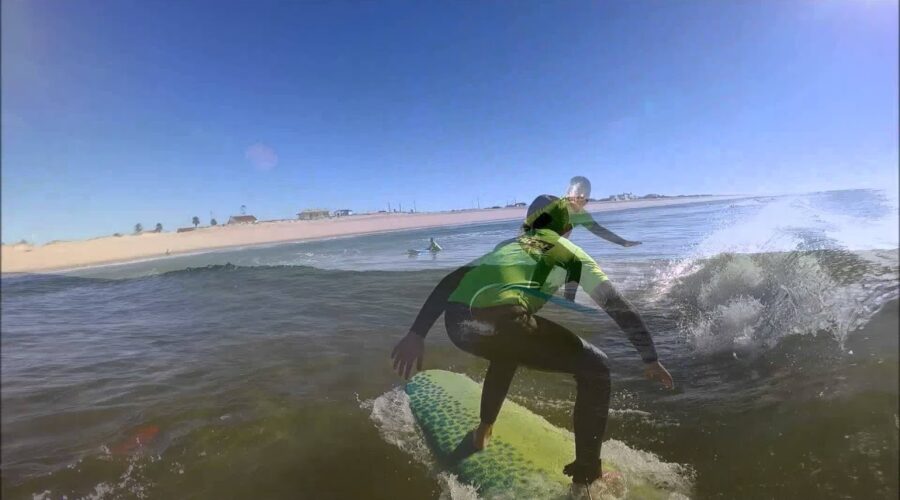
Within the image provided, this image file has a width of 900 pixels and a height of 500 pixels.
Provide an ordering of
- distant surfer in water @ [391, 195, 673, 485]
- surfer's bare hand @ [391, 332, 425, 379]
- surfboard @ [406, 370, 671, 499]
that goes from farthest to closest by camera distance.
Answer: surfboard @ [406, 370, 671, 499] → surfer's bare hand @ [391, 332, 425, 379] → distant surfer in water @ [391, 195, 673, 485]

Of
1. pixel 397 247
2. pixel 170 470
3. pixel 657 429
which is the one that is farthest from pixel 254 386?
pixel 397 247

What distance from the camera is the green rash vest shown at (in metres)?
2.30

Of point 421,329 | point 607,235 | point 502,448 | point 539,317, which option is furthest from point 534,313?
point 502,448

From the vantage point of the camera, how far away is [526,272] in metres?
2.38

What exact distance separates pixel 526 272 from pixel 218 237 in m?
4.10

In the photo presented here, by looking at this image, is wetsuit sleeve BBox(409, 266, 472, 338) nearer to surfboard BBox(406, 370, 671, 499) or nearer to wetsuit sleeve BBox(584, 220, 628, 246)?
wetsuit sleeve BBox(584, 220, 628, 246)

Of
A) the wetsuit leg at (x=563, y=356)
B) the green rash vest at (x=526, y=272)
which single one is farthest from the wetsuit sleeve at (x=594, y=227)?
the wetsuit leg at (x=563, y=356)

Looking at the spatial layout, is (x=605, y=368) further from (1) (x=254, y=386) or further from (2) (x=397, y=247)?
(2) (x=397, y=247)

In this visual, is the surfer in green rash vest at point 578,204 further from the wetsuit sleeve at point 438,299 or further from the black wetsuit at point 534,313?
the wetsuit sleeve at point 438,299

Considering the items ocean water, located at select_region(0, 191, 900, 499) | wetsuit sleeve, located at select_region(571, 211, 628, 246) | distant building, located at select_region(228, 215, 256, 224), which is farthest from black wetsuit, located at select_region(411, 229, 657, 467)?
distant building, located at select_region(228, 215, 256, 224)

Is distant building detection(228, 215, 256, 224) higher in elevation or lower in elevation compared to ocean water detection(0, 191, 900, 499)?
higher

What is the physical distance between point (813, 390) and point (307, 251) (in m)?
8.80

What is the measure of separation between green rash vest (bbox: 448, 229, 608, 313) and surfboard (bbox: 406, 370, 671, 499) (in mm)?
1161

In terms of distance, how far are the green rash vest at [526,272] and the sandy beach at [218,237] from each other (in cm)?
54
